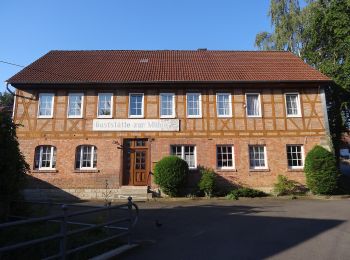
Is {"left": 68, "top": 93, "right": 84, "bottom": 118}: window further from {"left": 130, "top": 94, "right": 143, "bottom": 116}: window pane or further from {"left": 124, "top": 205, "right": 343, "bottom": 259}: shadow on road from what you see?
{"left": 124, "top": 205, "right": 343, "bottom": 259}: shadow on road

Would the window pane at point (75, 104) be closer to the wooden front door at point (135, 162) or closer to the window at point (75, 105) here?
the window at point (75, 105)

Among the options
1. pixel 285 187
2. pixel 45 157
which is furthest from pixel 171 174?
pixel 45 157

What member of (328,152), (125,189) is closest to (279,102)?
(328,152)

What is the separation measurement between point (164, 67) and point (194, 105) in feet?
11.9

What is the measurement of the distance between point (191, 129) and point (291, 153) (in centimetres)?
582

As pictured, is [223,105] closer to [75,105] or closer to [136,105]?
[136,105]

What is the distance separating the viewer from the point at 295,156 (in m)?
19.9

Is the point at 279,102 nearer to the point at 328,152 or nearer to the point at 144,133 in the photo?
the point at 328,152

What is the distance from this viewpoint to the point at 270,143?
19.7 meters

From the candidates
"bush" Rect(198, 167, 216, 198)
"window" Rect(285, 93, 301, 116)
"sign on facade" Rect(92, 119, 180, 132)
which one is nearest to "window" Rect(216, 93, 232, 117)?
"sign on facade" Rect(92, 119, 180, 132)

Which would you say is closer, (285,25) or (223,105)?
(223,105)

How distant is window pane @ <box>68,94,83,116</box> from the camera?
65.9ft

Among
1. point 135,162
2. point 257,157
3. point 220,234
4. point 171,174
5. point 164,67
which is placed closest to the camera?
point 220,234

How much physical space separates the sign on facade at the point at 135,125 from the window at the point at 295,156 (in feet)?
21.2
